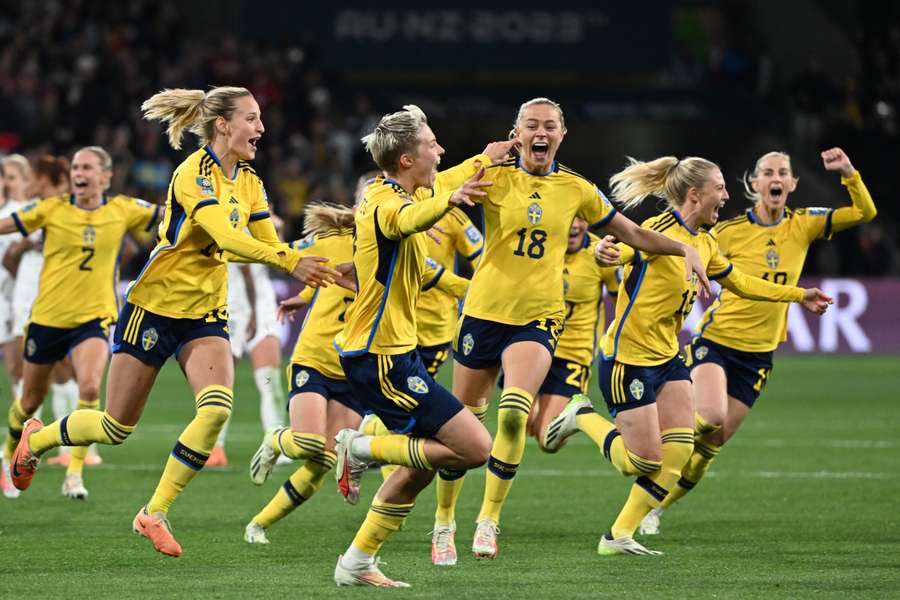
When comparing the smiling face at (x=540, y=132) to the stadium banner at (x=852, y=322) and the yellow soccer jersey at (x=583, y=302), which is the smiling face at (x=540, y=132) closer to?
the yellow soccer jersey at (x=583, y=302)

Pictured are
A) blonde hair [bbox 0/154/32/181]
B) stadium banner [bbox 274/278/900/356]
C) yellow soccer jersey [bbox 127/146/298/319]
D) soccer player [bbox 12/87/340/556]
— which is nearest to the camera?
yellow soccer jersey [bbox 127/146/298/319]

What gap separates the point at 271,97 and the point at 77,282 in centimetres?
1555

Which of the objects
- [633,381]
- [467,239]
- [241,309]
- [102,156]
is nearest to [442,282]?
[467,239]

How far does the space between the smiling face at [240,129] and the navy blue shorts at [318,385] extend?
1.52 metres

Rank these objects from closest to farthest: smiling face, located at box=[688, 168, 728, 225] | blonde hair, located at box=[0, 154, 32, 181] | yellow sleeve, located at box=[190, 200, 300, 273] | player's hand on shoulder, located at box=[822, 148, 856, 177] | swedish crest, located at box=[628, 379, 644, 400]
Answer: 1. yellow sleeve, located at box=[190, 200, 300, 273]
2. swedish crest, located at box=[628, 379, 644, 400]
3. smiling face, located at box=[688, 168, 728, 225]
4. player's hand on shoulder, located at box=[822, 148, 856, 177]
5. blonde hair, located at box=[0, 154, 32, 181]

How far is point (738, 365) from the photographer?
32.8ft

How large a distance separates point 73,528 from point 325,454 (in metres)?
1.69

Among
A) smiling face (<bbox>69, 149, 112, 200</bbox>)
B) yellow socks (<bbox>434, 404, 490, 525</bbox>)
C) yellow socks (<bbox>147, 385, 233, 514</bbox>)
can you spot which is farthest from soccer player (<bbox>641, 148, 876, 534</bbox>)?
smiling face (<bbox>69, 149, 112, 200</bbox>)

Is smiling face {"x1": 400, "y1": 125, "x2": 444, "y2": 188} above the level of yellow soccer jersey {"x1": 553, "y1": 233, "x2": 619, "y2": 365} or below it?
above

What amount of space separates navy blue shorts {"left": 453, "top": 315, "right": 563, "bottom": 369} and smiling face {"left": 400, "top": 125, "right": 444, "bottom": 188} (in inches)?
53.7

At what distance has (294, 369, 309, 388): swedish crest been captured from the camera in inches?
356

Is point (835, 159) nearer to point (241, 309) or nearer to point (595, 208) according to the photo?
point (595, 208)

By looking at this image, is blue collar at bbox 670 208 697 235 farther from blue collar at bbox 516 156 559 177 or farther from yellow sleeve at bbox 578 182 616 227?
blue collar at bbox 516 156 559 177

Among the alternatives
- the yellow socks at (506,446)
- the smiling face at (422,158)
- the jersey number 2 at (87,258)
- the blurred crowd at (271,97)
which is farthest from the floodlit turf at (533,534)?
the blurred crowd at (271,97)
